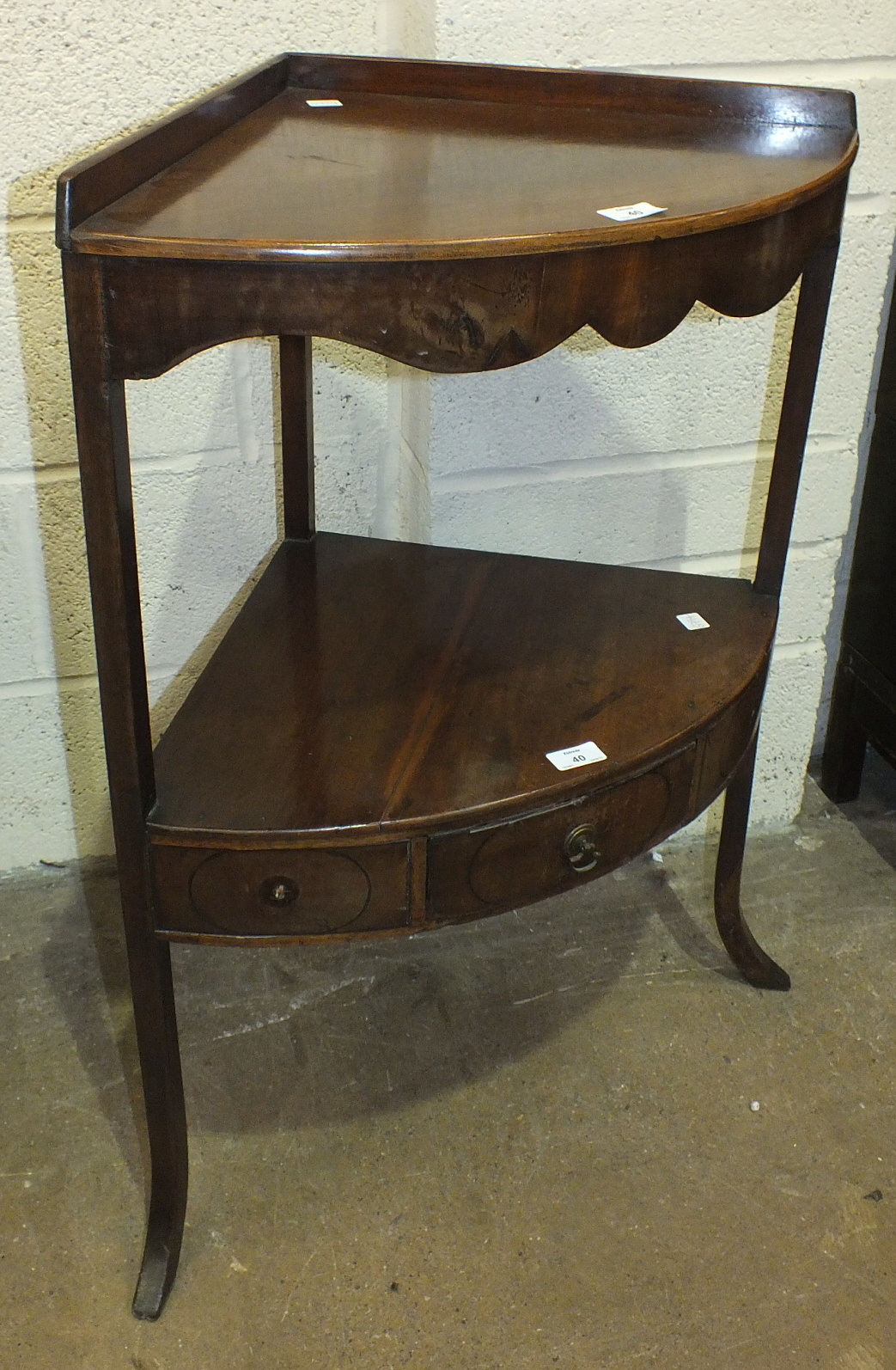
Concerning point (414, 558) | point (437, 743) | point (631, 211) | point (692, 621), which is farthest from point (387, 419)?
Result: point (631, 211)

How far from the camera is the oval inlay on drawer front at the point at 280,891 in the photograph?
1028mm

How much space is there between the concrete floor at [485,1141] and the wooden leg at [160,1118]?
0.13 feet

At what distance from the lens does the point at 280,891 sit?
3.42 feet

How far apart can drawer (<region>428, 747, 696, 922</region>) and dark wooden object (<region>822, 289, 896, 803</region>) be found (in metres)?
0.73

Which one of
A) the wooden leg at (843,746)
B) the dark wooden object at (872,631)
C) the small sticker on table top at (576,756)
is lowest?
the wooden leg at (843,746)

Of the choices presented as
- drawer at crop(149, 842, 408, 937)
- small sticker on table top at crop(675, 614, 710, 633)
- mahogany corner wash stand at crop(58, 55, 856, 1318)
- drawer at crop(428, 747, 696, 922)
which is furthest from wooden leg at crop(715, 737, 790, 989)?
drawer at crop(149, 842, 408, 937)

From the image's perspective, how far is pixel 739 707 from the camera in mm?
1228

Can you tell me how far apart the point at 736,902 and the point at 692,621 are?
0.40 metres

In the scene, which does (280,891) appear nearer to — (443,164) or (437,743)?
(437,743)

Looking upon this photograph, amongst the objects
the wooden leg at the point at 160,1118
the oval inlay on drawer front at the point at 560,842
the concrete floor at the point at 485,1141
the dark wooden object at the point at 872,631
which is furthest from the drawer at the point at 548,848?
the dark wooden object at the point at 872,631

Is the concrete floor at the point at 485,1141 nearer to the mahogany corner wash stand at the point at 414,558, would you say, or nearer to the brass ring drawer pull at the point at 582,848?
the mahogany corner wash stand at the point at 414,558

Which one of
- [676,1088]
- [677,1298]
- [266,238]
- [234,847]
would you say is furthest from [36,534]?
[677,1298]

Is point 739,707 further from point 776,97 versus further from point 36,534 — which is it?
point 36,534

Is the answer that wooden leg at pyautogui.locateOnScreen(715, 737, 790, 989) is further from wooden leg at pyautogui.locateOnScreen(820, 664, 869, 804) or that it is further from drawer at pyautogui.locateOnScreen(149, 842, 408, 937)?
drawer at pyautogui.locateOnScreen(149, 842, 408, 937)
